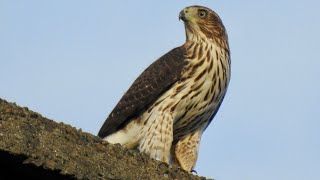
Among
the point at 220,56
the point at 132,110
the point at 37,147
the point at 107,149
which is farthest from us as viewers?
the point at 220,56

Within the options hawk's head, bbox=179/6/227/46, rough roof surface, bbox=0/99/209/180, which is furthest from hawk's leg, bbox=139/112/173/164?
rough roof surface, bbox=0/99/209/180

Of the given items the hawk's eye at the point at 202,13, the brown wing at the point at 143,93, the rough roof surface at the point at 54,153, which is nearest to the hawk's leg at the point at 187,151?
the brown wing at the point at 143,93

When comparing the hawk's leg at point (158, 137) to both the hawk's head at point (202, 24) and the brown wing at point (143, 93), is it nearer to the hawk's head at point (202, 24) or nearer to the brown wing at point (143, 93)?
the brown wing at point (143, 93)

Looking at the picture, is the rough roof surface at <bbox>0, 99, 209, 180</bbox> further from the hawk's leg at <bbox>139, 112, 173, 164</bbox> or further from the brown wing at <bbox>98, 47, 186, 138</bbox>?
the brown wing at <bbox>98, 47, 186, 138</bbox>

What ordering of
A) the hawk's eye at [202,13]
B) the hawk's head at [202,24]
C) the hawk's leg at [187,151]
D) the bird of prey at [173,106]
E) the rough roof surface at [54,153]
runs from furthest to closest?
the hawk's eye at [202,13] < the hawk's head at [202,24] < the hawk's leg at [187,151] < the bird of prey at [173,106] < the rough roof surface at [54,153]

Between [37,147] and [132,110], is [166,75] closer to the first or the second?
[132,110]

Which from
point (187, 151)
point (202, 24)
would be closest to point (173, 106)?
point (187, 151)

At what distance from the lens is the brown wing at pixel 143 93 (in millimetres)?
9156

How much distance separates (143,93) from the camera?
9.20 m

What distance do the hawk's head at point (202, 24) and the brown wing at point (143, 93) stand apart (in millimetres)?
840

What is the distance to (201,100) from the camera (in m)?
9.20

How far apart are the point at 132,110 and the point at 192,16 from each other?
1939 millimetres

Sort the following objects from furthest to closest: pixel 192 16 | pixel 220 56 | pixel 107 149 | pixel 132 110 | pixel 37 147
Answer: pixel 192 16
pixel 220 56
pixel 132 110
pixel 107 149
pixel 37 147

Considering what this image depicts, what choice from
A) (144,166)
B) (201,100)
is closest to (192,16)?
(201,100)
